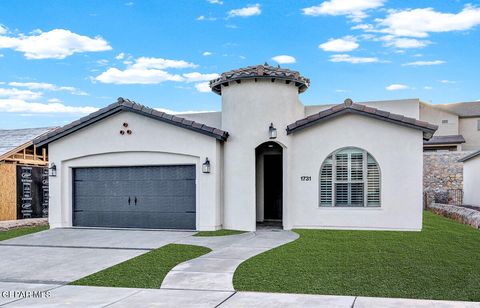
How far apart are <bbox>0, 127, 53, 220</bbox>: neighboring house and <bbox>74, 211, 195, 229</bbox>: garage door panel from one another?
532cm

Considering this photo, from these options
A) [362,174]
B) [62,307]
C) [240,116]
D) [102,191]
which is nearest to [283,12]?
[240,116]

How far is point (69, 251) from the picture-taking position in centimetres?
1126

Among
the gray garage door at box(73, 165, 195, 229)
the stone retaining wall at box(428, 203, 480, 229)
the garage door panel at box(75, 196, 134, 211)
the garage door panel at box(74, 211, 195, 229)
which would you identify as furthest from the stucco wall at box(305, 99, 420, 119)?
the garage door panel at box(75, 196, 134, 211)

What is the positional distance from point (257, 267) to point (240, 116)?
6781 millimetres

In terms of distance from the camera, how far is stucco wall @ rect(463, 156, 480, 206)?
2556cm

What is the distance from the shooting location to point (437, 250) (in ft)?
34.8

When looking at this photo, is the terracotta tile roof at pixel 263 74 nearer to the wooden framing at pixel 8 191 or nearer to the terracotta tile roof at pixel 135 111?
the terracotta tile roof at pixel 135 111

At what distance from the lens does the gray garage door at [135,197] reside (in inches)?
591

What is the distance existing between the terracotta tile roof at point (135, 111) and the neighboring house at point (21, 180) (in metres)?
4.46

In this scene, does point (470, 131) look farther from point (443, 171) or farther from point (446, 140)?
point (443, 171)

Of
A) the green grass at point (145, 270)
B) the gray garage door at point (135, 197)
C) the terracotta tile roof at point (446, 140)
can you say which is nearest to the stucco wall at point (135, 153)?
the gray garage door at point (135, 197)

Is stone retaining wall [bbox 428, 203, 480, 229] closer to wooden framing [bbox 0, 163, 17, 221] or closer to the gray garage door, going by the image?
the gray garage door

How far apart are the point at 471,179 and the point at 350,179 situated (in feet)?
52.2

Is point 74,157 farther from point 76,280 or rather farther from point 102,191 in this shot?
point 76,280
